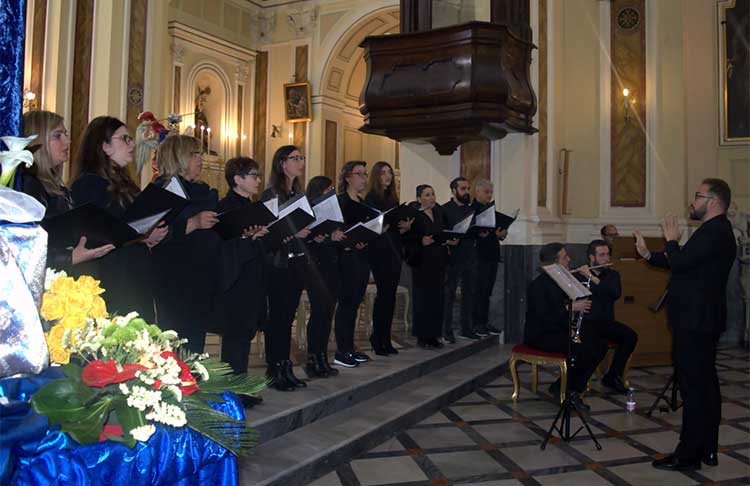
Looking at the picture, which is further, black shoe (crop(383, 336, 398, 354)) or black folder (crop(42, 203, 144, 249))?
black shoe (crop(383, 336, 398, 354))

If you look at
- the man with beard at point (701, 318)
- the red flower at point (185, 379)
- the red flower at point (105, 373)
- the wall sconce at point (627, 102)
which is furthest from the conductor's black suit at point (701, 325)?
the wall sconce at point (627, 102)

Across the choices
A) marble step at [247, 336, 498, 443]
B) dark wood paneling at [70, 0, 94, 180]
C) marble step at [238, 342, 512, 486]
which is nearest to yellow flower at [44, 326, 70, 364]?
marble step at [238, 342, 512, 486]

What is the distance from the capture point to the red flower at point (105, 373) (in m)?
1.38

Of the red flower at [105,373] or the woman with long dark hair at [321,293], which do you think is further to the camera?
the woman with long dark hair at [321,293]

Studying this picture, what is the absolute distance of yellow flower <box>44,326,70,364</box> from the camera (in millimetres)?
1485

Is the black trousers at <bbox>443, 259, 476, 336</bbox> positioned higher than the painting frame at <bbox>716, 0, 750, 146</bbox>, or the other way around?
the painting frame at <bbox>716, 0, 750, 146</bbox>

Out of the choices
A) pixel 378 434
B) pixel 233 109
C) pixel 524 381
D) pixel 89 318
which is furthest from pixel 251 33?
pixel 89 318

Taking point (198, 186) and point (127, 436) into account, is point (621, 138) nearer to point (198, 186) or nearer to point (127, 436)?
point (198, 186)

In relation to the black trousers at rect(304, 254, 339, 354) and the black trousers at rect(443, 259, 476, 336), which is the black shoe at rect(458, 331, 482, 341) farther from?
the black trousers at rect(304, 254, 339, 354)

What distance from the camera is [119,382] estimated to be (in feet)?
4.58

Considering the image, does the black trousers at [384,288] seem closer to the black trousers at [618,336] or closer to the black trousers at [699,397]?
the black trousers at [618,336]

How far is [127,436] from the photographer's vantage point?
1368 mm

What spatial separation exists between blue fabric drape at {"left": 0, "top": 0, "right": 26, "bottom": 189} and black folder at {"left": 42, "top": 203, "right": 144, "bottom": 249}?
48cm

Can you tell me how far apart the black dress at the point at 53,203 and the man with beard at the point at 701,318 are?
3185 mm
